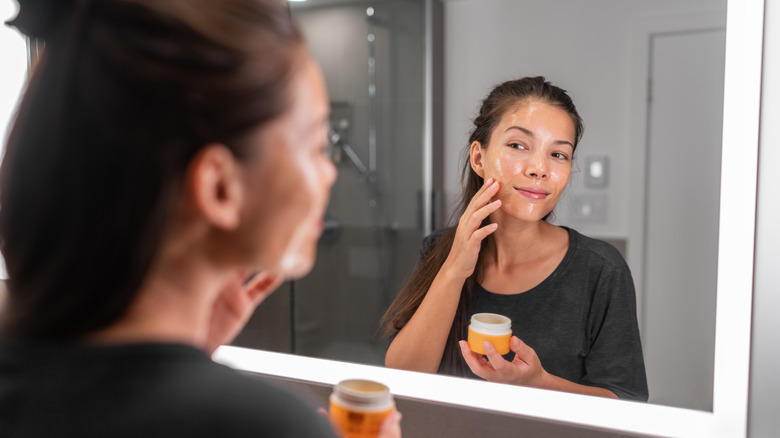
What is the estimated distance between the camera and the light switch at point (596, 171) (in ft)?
2.56

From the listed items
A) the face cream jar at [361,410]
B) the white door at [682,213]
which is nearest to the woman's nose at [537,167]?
the white door at [682,213]

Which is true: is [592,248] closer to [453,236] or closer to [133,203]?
[453,236]

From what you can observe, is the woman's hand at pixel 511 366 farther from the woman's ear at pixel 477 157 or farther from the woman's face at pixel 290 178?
the woman's face at pixel 290 178

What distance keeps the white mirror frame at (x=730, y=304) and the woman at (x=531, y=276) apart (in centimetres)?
5

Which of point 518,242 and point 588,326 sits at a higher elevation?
point 518,242

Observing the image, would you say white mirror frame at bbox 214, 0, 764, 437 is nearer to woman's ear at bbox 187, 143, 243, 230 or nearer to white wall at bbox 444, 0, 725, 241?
white wall at bbox 444, 0, 725, 241

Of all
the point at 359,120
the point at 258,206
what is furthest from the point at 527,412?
the point at 359,120

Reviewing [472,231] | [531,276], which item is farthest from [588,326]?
[472,231]

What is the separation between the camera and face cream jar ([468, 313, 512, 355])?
2.41ft

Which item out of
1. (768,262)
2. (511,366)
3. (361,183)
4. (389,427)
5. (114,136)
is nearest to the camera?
(114,136)

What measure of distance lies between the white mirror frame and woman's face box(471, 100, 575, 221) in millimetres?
186

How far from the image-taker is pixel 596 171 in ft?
2.59

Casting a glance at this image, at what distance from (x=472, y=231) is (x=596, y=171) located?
19 cm

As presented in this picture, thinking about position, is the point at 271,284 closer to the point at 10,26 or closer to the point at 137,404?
the point at 137,404
